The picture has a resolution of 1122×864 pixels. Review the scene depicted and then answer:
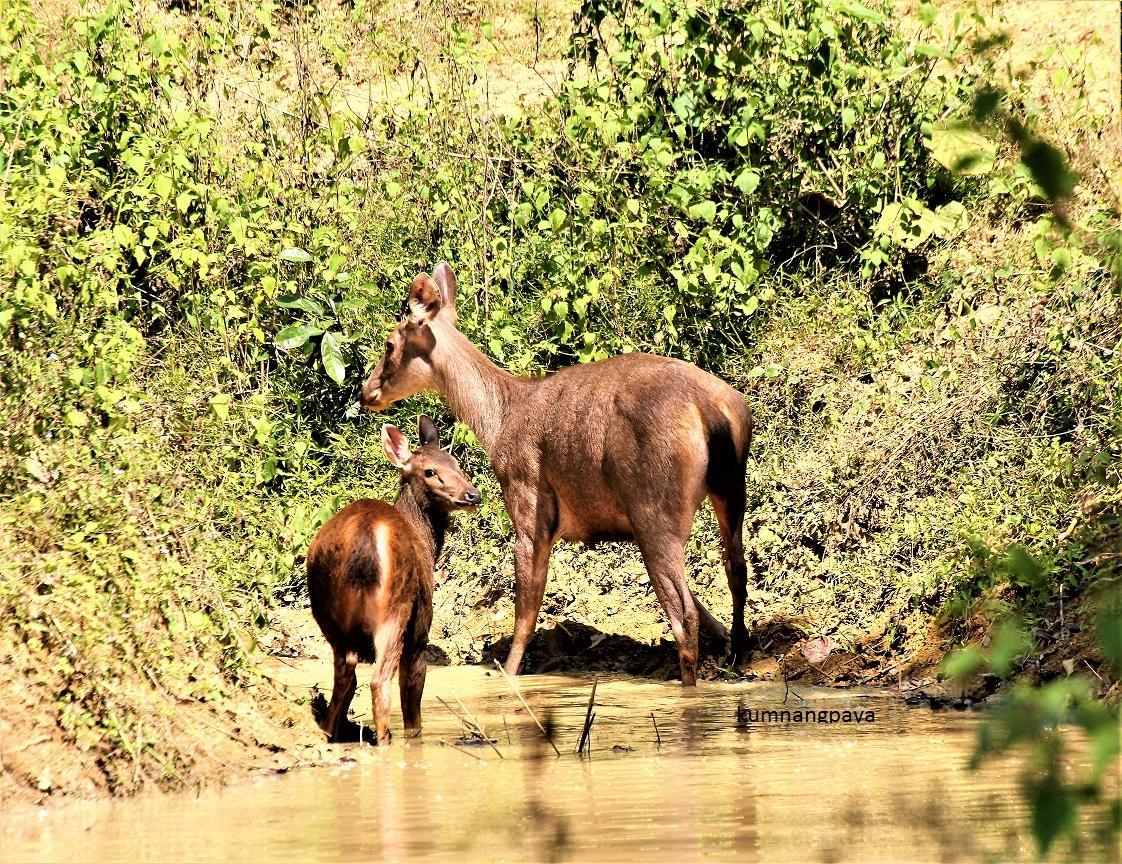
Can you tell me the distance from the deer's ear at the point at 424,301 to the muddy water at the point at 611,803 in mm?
3132

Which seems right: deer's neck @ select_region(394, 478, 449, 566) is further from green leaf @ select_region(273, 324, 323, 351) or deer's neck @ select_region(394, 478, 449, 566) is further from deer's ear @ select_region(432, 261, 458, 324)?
green leaf @ select_region(273, 324, 323, 351)

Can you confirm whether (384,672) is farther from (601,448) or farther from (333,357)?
(333,357)

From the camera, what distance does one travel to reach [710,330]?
38.1ft

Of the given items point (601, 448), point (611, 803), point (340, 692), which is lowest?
point (611, 803)

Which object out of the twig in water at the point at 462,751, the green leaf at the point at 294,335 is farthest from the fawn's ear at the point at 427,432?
the green leaf at the point at 294,335

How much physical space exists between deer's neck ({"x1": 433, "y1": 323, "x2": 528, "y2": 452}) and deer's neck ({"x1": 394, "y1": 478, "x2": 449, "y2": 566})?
1.23m

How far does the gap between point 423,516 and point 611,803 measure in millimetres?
2979

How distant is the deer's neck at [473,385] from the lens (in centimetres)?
980

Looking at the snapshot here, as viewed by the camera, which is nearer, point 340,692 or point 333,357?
point 340,692

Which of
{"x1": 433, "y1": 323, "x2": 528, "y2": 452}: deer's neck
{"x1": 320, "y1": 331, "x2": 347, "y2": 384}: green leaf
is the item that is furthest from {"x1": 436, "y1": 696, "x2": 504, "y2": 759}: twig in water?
{"x1": 320, "y1": 331, "x2": 347, "y2": 384}: green leaf

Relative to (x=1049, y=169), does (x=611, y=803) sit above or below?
below

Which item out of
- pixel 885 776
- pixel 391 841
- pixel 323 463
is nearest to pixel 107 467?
pixel 391 841

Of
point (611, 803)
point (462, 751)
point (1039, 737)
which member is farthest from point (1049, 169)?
point (462, 751)

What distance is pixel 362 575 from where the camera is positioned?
24.1 feet
